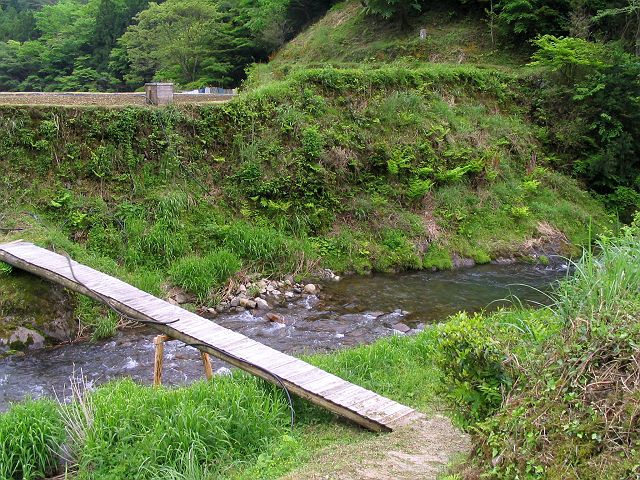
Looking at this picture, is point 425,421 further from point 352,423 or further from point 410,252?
point 410,252

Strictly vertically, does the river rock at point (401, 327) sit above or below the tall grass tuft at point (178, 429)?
below

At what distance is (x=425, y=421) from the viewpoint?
5875mm

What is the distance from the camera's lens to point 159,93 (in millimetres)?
14719

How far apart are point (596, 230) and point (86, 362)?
45.7 ft

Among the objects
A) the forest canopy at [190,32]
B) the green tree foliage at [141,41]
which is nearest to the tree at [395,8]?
the forest canopy at [190,32]

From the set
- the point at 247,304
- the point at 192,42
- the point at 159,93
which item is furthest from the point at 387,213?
the point at 192,42

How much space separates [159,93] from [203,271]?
5.04 meters

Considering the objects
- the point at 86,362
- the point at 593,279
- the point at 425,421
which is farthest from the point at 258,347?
the point at 593,279

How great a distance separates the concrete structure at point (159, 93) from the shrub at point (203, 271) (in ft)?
14.1

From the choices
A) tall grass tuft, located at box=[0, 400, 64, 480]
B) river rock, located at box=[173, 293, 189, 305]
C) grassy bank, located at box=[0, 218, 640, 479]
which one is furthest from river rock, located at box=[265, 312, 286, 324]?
tall grass tuft, located at box=[0, 400, 64, 480]

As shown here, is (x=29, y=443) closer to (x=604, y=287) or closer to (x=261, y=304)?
(x=604, y=287)

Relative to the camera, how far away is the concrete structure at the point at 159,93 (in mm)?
14641

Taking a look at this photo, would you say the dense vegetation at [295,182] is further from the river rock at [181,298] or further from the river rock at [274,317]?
the river rock at [274,317]

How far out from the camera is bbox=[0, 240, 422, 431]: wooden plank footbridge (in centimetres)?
596
